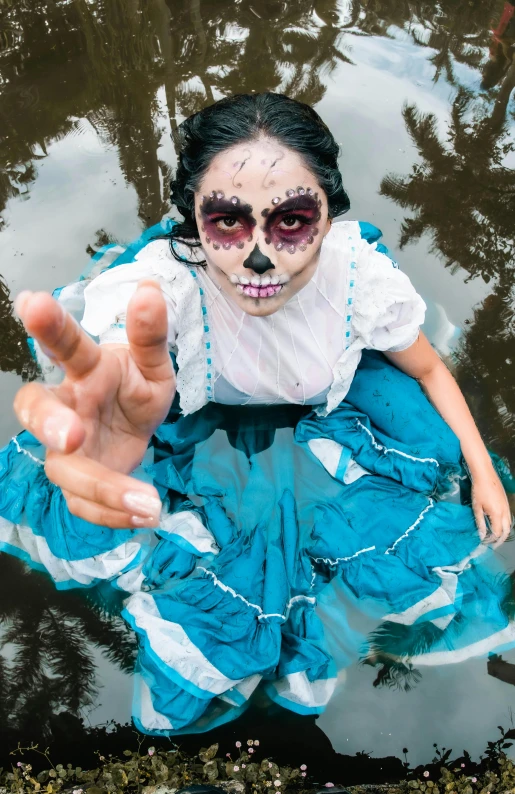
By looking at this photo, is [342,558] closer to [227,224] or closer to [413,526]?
[413,526]

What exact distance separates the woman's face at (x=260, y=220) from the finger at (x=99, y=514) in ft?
1.80

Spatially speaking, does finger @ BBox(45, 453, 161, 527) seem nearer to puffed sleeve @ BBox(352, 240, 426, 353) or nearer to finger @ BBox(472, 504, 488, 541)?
puffed sleeve @ BBox(352, 240, 426, 353)

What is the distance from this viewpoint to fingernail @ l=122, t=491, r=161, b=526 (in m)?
0.78

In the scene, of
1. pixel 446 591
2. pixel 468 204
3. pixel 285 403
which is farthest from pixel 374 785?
pixel 468 204

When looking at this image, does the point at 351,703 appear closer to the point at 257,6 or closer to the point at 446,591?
the point at 446,591

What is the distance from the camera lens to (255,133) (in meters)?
1.13

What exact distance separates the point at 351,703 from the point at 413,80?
2.54 metres

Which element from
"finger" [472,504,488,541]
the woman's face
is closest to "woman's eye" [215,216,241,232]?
the woman's face

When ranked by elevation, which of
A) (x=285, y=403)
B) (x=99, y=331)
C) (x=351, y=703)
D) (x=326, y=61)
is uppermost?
(x=326, y=61)

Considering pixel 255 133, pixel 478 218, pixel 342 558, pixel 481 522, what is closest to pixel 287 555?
pixel 342 558

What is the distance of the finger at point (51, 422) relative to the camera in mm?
770

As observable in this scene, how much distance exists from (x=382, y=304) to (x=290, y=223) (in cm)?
35

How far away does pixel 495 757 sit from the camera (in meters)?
1.53

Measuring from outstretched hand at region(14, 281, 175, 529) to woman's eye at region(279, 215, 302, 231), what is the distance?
0.41 m
